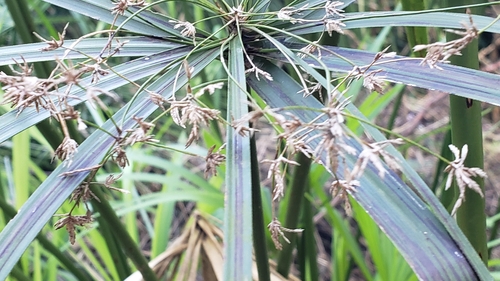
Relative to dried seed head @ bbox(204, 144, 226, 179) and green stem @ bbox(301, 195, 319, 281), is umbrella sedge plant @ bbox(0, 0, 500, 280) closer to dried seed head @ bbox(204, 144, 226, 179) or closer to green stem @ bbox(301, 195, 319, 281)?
dried seed head @ bbox(204, 144, 226, 179)

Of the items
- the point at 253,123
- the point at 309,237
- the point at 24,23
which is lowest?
the point at 309,237

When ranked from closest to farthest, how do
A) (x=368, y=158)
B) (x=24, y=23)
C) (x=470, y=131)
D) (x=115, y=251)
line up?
(x=368, y=158) < (x=470, y=131) < (x=24, y=23) < (x=115, y=251)

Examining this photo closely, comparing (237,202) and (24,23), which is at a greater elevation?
(24,23)

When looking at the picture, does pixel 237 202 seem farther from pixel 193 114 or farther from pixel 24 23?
pixel 24 23

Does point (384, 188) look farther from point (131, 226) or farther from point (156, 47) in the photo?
point (131, 226)

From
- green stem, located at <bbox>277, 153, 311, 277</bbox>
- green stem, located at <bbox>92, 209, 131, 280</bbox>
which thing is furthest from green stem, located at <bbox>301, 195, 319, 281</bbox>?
green stem, located at <bbox>92, 209, 131, 280</bbox>

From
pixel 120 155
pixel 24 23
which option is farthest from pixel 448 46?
pixel 24 23
